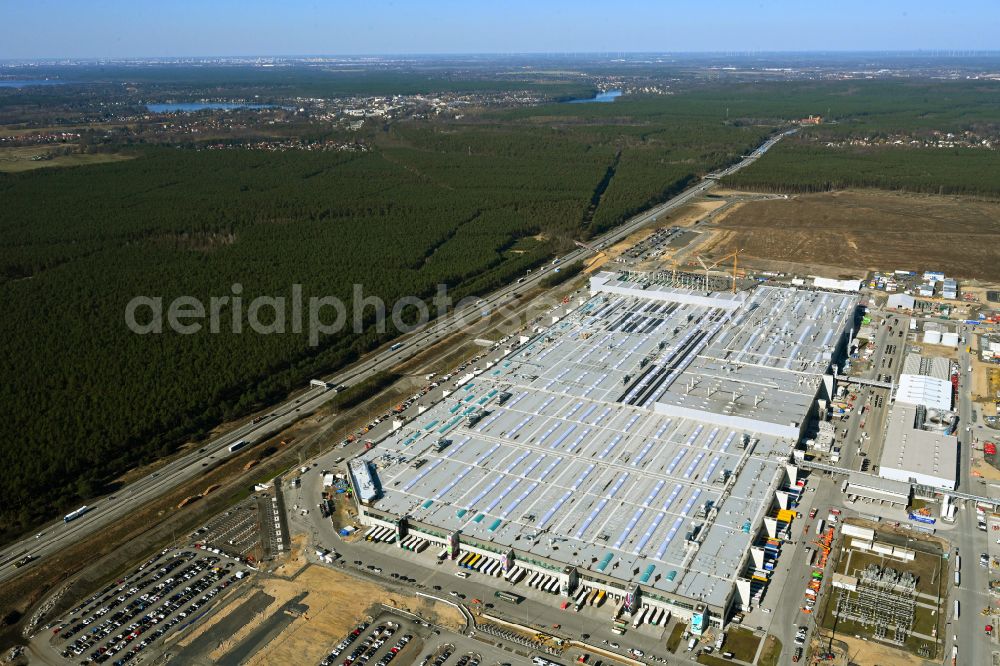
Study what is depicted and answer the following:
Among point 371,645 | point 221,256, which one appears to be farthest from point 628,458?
point 221,256

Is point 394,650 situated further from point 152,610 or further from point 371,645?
point 152,610

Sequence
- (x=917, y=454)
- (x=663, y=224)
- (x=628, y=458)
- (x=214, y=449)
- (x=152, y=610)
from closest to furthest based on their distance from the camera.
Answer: (x=152, y=610) → (x=628, y=458) → (x=917, y=454) → (x=214, y=449) → (x=663, y=224)

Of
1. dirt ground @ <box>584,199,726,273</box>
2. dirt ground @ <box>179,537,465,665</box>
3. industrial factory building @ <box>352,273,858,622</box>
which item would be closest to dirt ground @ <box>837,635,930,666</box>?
industrial factory building @ <box>352,273,858,622</box>

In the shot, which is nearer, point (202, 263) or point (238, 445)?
point (238, 445)

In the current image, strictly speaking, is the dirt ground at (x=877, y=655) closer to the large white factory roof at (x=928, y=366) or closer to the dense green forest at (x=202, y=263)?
the large white factory roof at (x=928, y=366)

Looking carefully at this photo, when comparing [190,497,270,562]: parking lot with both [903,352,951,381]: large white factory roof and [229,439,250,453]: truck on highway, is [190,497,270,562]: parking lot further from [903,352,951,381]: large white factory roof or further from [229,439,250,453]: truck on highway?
[903,352,951,381]: large white factory roof

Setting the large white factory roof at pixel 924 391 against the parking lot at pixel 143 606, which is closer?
the parking lot at pixel 143 606

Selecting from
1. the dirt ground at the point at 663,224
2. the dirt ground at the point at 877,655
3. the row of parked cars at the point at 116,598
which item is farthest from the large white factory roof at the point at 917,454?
the dirt ground at the point at 663,224
